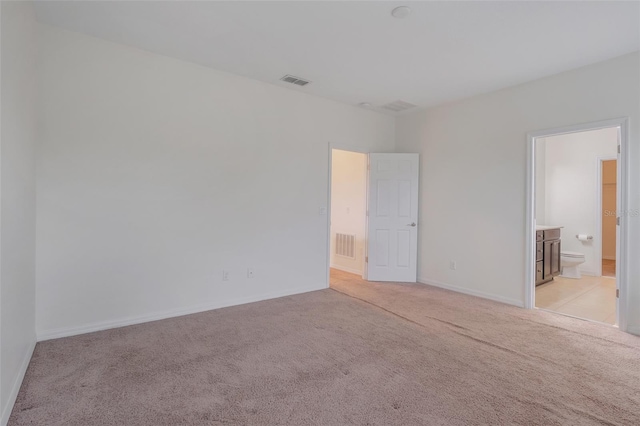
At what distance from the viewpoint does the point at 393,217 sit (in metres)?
5.04

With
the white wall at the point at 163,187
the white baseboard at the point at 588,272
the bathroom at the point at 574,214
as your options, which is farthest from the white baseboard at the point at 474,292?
the white baseboard at the point at 588,272

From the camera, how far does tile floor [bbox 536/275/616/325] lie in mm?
3588

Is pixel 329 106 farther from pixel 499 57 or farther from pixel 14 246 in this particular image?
pixel 14 246

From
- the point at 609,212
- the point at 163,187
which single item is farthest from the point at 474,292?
the point at 609,212

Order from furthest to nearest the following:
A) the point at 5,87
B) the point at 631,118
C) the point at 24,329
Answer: the point at 631,118 → the point at 24,329 → the point at 5,87

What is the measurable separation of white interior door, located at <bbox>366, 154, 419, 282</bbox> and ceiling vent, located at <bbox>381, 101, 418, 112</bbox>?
29.0 inches

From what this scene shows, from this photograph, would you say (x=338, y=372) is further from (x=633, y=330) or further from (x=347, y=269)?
(x=347, y=269)

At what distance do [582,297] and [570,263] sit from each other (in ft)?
4.43

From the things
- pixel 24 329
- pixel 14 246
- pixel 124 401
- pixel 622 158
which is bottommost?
pixel 124 401

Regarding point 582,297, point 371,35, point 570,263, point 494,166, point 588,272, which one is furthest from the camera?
point 588,272

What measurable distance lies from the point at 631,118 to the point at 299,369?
3.93m

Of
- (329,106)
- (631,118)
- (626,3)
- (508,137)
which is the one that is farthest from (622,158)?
(329,106)

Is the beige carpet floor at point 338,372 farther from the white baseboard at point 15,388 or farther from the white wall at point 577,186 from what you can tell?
the white wall at point 577,186

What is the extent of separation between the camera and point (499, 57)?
10.4 feet
